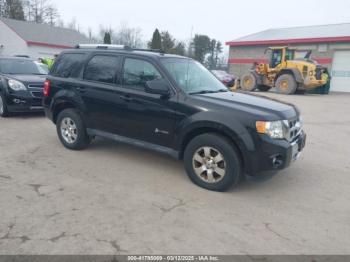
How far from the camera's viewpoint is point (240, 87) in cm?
2239

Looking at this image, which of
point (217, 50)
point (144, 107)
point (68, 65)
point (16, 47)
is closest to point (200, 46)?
point (217, 50)

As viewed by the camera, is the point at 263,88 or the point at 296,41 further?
the point at 296,41

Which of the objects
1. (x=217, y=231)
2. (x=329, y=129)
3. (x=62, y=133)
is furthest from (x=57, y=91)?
(x=329, y=129)

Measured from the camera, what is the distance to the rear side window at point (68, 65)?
581 centimetres

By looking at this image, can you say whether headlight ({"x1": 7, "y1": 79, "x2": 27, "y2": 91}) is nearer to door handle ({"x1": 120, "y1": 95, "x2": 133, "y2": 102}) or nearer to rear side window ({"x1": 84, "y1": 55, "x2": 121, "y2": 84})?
rear side window ({"x1": 84, "y1": 55, "x2": 121, "y2": 84})

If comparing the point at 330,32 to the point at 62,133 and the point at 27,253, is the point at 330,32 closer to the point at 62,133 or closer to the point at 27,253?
the point at 62,133

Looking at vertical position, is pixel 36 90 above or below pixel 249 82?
below

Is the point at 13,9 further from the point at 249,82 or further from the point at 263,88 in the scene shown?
the point at 263,88

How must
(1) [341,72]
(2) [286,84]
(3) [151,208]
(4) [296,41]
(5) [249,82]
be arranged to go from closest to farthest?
1. (3) [151,208]
2. (2) [286,84]
3. (5) [249,82]
4. (1) [341,72]
5. (4) [296,41]

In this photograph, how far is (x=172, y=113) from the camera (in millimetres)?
4605

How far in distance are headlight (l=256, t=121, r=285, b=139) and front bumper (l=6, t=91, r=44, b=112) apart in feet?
21.8

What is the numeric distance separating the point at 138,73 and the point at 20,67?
6109 millimetres

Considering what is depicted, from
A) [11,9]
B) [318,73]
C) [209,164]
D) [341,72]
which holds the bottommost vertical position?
[209,164]

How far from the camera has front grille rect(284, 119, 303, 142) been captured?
4.30 m
